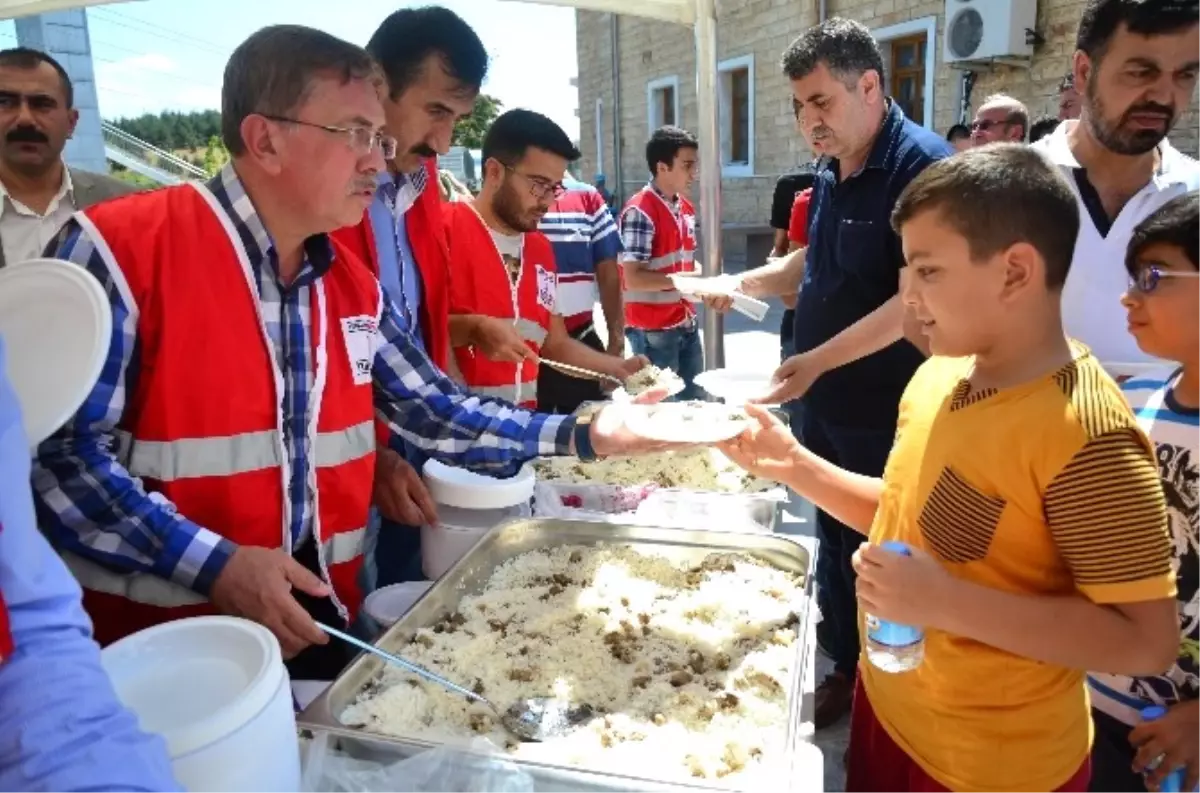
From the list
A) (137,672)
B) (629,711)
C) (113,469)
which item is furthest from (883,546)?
(113,469)

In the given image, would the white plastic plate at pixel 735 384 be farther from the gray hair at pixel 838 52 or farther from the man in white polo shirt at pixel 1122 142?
the gray hair at pixel 838 52

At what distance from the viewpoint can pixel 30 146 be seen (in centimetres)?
299

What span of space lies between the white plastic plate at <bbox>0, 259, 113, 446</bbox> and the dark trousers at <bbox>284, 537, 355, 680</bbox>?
0.50 metres

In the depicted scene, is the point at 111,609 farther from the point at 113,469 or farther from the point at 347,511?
the point at 347,511

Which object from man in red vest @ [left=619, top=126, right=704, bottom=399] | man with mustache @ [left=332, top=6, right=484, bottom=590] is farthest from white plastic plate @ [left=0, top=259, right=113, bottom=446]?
man in red vest @ [left=619, top=126, right=704, bottom=399]

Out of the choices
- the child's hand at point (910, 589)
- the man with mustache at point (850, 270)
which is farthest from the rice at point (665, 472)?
the child's hand at point (910, 589)

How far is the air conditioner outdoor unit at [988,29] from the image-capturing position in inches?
288

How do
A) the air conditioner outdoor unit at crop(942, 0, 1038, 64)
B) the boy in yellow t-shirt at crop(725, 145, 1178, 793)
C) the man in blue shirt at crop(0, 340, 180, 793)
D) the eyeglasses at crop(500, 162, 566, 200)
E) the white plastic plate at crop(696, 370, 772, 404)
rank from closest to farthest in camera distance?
the man in blue shirt at crop(0, 340, 180, 793)
the boy in yellow t-shirt at crop(725, 145, 1178, 793)
the white plastic plate at crop(696, 370, 772, 404)
the eyeglasses at crop(500, 162, 566, 200)
the air conditioner outdoor unit at crop(942, 0, 1038, 64)

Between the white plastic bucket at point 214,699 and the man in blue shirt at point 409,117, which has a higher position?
the man in blue shirt at point 409,117

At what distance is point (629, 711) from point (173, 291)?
97cm

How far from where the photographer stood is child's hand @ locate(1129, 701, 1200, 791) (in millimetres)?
1272

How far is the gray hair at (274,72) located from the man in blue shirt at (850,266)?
1.35 m

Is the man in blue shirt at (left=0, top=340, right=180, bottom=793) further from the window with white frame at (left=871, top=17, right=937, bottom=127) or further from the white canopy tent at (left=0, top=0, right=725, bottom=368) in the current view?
the window with white frame at (left=871, top=17, right=937, bottom=127)

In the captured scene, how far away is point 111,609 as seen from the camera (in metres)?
1.31
